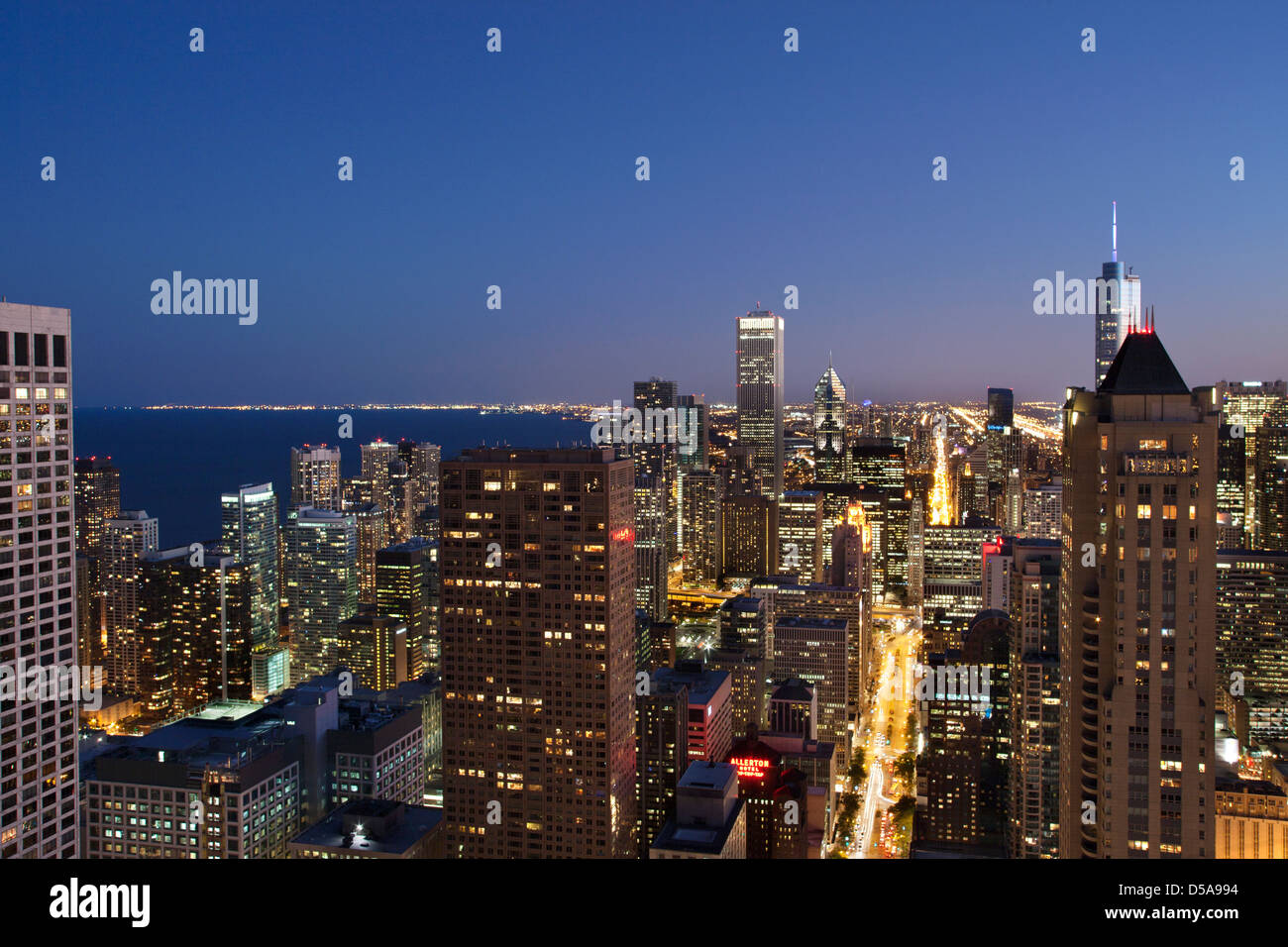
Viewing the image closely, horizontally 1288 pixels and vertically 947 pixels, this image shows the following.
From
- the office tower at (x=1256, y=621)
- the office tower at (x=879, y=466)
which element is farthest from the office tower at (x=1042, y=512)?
the office tower at (x=1256, y=621)

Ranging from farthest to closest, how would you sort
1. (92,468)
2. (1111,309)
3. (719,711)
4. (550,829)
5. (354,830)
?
(92,468) < (1111,309) < (719,711) < (550,829) < (354,830)

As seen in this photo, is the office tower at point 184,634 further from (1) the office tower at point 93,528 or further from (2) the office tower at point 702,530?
(2) the office tower at point 702,530

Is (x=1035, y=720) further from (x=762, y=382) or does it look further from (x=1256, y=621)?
(x=762, y=382)

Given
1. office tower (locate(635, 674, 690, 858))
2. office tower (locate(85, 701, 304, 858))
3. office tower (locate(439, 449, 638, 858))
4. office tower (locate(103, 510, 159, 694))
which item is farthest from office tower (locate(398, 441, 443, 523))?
office tower (locate(439, 449, 638, 858))
